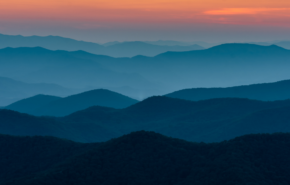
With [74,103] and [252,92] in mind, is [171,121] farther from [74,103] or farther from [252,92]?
[74,103]

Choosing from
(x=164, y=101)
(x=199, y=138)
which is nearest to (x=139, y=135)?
(x=199, y=138)

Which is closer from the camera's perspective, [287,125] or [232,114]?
[287,125]

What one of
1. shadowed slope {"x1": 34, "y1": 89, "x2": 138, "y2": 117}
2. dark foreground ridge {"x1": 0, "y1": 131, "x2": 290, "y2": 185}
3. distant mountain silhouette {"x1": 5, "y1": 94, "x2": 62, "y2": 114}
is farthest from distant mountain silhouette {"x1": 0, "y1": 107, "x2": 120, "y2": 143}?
distant mountain silhouette {"x1": 5, "y1": 94, "x2": 62, "y2": 114}

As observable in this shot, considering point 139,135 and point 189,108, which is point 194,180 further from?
point 189,108

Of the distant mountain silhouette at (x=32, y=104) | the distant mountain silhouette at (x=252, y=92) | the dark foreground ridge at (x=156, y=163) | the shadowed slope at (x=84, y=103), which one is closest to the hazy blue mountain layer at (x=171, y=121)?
the distant mountain silhouette at (x=252, y=92)

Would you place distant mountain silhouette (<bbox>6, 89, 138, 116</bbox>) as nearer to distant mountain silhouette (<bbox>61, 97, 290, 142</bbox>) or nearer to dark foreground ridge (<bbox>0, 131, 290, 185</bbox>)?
distant mountain silhouette (<bbox>61, 97, 290, 142</bbox>)

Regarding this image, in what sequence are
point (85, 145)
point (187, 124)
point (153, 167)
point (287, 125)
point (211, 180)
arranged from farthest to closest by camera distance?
point (187, 124)
point (287, 125)
point (85, 145)
point (153, 167)
point (211, 180)
